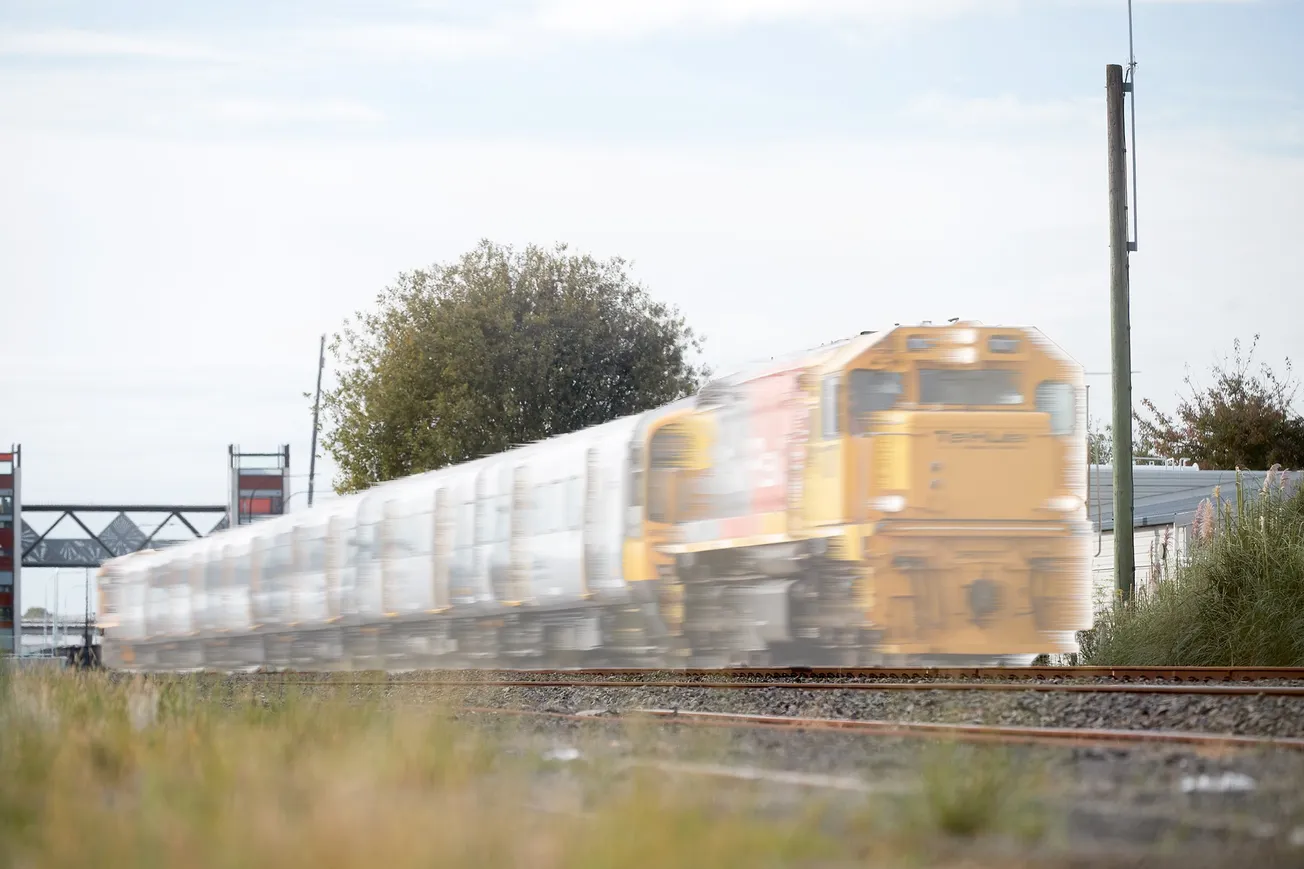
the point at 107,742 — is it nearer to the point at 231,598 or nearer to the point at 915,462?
the point at 915,462

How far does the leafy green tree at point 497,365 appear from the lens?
43.1 meters

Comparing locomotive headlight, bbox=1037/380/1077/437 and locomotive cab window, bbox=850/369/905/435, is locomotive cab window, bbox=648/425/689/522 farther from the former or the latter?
locomotive headlight, bbox=1037/380/1077/437

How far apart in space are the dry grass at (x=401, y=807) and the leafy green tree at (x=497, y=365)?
35762mm

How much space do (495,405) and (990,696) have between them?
1325 inches

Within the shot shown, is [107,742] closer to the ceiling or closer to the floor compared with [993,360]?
closer to the floor

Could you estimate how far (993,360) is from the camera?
13203mm

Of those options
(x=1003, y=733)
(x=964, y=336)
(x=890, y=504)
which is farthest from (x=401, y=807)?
(x=964, y=336)

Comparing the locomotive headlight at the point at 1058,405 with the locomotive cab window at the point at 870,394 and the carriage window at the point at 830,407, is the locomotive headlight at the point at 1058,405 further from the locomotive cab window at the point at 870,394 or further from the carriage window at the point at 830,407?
the carriage window at the point at 830,407

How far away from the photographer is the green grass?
13.9 meters

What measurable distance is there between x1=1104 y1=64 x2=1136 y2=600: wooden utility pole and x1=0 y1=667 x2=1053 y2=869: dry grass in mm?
11833

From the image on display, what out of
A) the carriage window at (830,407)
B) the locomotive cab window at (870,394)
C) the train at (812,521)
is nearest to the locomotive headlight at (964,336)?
the train at (812,521)

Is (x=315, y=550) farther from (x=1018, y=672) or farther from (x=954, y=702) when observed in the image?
(x=954, y=702)

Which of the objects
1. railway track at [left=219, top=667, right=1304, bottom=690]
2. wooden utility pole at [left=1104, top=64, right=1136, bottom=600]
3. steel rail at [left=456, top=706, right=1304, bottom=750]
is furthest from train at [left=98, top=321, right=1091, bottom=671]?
wooden utility pole at [left=1104, top=64, right=1136, bottom=600]

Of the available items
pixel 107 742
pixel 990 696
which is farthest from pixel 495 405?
pixel 107 742
